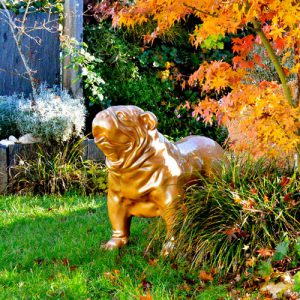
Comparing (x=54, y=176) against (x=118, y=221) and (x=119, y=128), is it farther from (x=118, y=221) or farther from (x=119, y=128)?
(x=119, y=128)

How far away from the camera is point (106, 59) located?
7.97 meters

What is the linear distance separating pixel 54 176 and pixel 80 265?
2618 millimetres

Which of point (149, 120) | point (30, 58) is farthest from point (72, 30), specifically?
point (149, 120)

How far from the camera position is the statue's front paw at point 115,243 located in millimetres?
4035

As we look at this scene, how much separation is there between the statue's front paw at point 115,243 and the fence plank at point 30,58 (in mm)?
4310

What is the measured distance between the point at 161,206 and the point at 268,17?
1444 mm

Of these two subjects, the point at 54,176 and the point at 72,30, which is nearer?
the point at 54,176

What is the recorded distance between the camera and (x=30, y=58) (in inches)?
312

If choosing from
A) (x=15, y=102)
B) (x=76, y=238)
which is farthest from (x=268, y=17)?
(x=15, y=102)

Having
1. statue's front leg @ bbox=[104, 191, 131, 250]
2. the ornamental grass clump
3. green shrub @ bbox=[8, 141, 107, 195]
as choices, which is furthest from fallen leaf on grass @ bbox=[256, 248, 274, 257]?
green shrub @ bbox=[8, 141, 107, 195]

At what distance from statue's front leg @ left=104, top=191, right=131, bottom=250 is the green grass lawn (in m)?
0.08

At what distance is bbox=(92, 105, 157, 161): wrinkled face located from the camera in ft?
12.3

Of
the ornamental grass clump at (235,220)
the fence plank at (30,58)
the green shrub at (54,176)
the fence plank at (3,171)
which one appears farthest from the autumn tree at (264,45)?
the fence plank at (30,58)

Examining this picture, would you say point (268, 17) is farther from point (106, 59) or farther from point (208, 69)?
point (106, 59)
